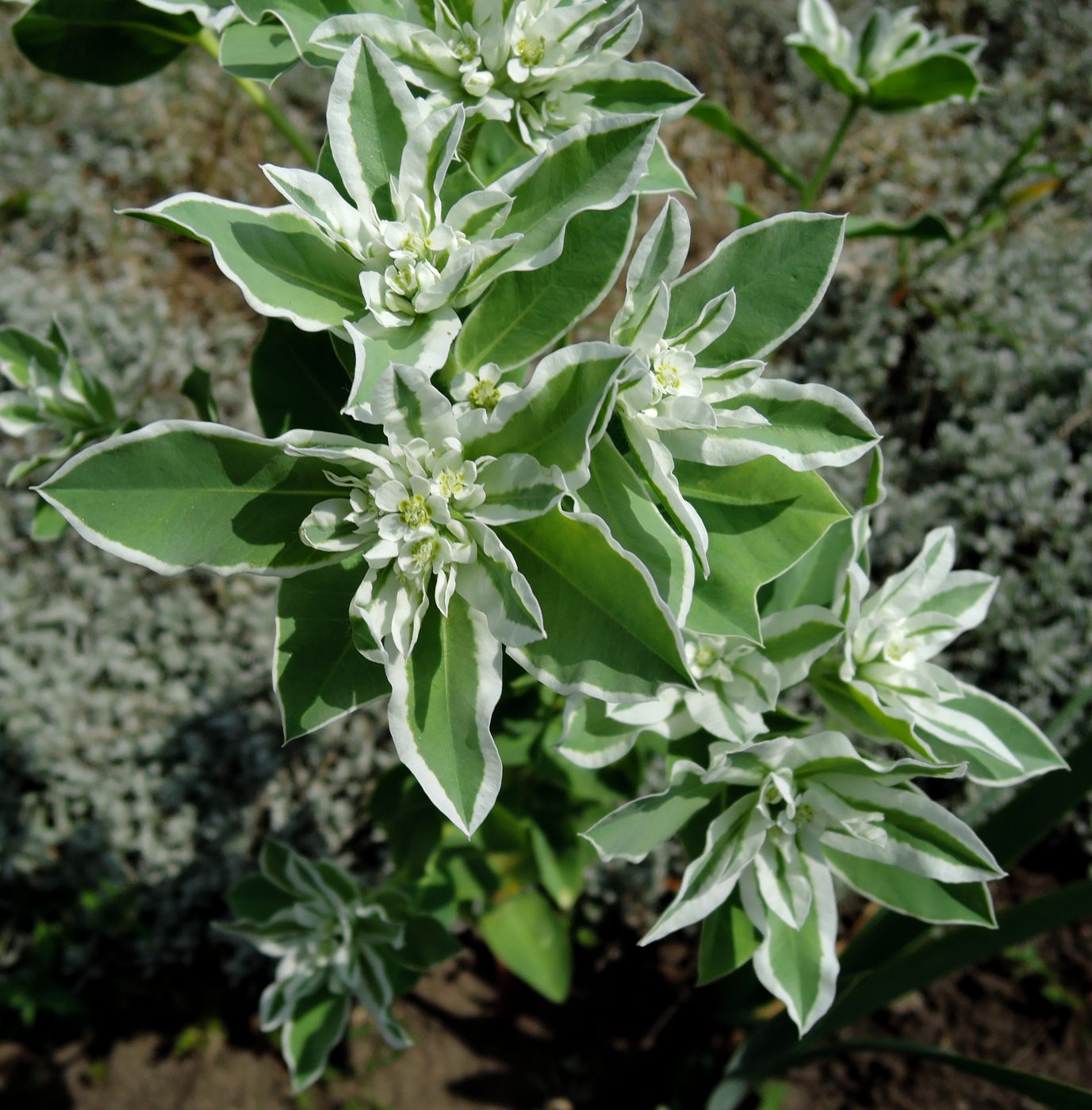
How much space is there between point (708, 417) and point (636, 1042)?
2.02 meters

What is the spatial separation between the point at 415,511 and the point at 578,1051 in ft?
6.63

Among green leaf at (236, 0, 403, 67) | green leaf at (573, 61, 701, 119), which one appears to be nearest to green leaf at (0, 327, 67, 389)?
green leaf at (236, 0, 403, 67)

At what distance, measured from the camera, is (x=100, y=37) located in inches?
54.7

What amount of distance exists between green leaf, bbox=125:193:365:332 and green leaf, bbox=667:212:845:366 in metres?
0.33

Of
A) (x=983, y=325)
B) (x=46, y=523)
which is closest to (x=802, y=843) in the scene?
(x=46, y=523)

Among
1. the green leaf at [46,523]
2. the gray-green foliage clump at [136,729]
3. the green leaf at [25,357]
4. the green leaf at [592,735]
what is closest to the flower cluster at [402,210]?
the green leaf at [592,735]

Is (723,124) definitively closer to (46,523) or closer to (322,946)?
(46,523)

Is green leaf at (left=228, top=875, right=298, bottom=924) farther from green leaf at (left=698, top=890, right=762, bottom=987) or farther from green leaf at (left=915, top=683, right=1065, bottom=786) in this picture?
green leaf at (left=915, top=683, right=1065, bottom=786)

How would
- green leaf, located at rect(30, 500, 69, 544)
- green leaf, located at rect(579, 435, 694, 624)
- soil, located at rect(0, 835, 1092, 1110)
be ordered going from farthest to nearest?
soil, located at rect(0, 835, 1092, 1110) → green leaf, located at rect(30, 500, 69, 544) → green leaf, located at rect(579, 435, 694, 624)

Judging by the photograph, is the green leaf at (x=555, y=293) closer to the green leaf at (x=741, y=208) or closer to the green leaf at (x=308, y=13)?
the green leaf at (x=308, y=13)

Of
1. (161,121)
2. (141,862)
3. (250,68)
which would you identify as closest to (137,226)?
(161,121)

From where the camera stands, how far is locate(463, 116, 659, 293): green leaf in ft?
2.66

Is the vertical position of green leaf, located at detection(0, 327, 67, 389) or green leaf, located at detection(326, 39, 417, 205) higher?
green leaf, located at detection(326, 39, 417, 205)

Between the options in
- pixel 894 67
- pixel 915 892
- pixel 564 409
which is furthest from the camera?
pixel 894 67
